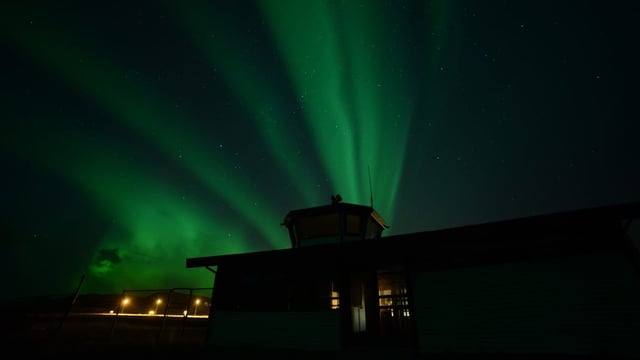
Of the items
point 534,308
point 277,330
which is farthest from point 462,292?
point 277,330

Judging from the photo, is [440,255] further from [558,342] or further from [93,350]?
[93,350]

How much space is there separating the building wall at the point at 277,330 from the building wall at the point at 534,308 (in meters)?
2.94

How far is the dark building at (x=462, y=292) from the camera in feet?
22.9

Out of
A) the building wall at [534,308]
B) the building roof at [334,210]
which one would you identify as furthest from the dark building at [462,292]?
the building roof at [334,210]

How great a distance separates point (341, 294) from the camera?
9.93 meters

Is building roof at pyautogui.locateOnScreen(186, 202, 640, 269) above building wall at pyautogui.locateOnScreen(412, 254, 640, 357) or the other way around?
above

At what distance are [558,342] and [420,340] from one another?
3278 millimetres

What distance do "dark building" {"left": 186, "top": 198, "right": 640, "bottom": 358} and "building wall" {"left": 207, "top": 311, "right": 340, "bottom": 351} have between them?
33mm

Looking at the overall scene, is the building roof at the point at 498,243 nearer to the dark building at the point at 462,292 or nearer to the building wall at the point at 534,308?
the dark building at the point at 462,292

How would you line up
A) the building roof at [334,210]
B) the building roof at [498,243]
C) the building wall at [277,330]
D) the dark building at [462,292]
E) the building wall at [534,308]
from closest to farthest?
the building wall at [534,308] < the dark building at [462,292] < the building roof at [498,243] < the building wall at [277,330] < the building roof at [334,210]

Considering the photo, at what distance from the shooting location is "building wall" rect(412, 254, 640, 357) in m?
6.79

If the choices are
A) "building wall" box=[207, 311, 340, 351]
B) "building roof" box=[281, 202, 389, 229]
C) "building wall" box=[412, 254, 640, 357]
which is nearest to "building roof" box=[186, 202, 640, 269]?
"building wall" box=[412, 254, 640, 357]

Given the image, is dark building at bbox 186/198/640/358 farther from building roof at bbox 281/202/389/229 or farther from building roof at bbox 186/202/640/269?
building roof at bbox 281/202/389/229

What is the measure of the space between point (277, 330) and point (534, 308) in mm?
7815
